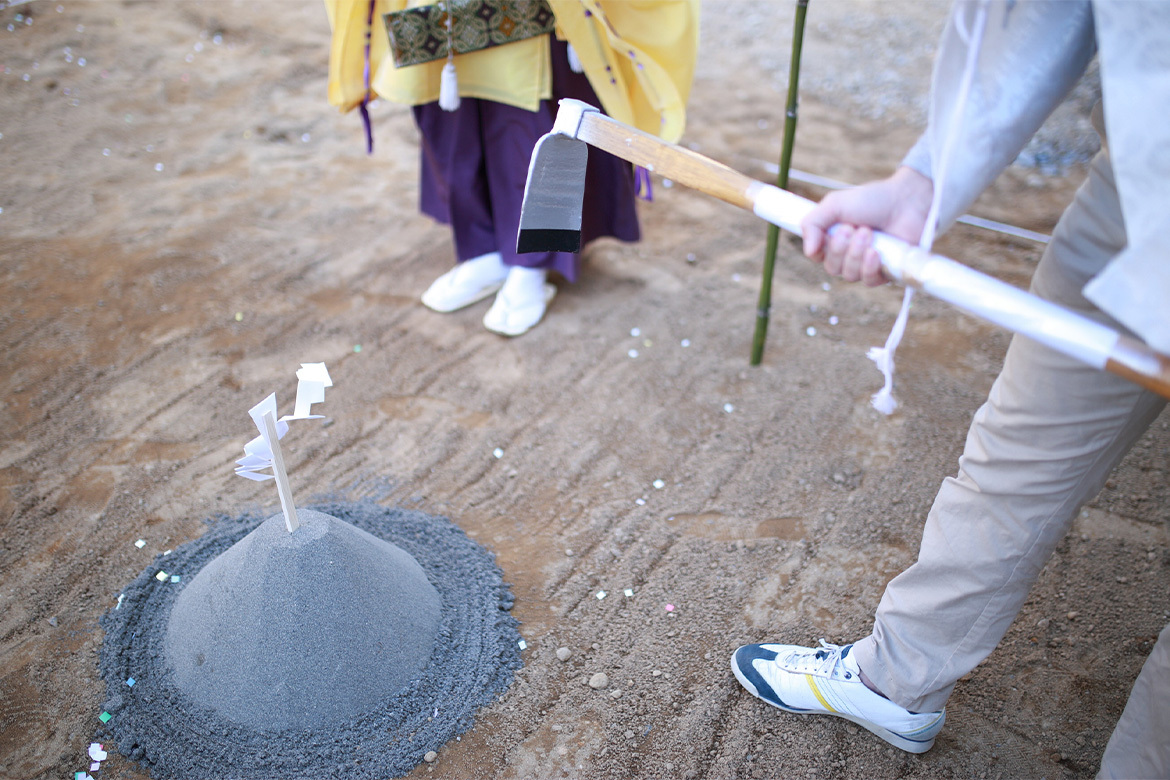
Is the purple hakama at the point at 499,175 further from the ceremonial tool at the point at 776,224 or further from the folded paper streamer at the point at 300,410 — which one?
the folded paper streamer at the point at 300,410

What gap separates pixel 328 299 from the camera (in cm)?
264

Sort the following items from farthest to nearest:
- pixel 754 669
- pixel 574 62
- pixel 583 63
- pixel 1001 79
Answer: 1. pixel 574 62
2. pixel 583 63
3. pixel 754 669
4. pixel 1001 79

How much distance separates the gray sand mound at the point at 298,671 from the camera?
4.51 ft

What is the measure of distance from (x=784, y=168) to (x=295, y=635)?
5.50ft

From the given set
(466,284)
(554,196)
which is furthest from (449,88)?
(554,196)

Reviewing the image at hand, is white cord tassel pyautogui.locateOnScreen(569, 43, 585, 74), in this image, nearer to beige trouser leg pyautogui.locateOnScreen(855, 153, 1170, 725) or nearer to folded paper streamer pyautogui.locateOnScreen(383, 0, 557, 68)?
folded paper streamer pyautogui.locateOnScreen(383, 0, 557, 68)

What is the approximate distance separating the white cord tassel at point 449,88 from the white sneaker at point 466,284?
1.98 ft

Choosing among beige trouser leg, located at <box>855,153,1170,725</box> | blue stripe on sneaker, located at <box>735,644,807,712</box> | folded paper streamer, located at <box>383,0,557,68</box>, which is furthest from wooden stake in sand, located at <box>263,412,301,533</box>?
folded paper streamer, located at <box>383,0,557,68</box>

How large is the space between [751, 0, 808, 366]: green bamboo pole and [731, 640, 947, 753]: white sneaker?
41.1 inches

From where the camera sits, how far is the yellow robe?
2.07 meters

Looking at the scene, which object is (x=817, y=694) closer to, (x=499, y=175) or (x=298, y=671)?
(x=298, y=671)

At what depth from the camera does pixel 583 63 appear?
206 cm

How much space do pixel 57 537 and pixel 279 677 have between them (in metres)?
0.77

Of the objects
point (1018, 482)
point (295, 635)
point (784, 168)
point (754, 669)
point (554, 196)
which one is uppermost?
point (554, 196)
